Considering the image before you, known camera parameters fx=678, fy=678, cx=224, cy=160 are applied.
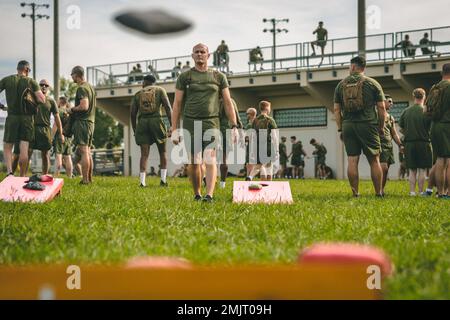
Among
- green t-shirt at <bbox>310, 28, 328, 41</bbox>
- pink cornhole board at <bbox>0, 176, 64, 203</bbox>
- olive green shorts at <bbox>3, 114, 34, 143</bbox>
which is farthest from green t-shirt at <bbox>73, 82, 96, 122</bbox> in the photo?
green t-shirt at <bbox>310, 28, 328, 41</bbox>

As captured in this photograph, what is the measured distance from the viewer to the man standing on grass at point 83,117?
11961 millimetres

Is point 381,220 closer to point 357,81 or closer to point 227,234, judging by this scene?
point 227,234

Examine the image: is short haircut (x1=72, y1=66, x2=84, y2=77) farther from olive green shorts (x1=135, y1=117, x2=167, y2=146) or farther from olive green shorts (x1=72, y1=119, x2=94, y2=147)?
olive green shorts (x1=135, y1=117, x2=167, y2=146)

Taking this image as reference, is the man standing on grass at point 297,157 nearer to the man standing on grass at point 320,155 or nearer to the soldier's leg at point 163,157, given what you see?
the man standing on grass at point 320,155

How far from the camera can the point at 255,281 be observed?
2.42m

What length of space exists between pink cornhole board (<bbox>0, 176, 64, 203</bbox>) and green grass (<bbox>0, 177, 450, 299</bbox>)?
31 centimetres

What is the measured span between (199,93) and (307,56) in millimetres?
20756

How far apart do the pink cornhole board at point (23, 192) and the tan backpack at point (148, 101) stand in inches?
179

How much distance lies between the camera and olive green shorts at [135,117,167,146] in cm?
1258

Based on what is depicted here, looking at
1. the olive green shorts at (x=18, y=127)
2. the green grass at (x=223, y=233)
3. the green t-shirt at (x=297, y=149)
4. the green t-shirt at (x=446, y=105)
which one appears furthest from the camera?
the green t-shirt at (x=297, y=149)

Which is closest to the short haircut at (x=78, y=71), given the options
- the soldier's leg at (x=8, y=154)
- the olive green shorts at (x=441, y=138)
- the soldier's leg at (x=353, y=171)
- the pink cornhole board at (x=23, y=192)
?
the soldier's leg at (x=8, y=154)

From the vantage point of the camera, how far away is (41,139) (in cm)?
1258

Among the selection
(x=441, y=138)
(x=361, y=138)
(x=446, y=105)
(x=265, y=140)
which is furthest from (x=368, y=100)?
(x=265, y=140)

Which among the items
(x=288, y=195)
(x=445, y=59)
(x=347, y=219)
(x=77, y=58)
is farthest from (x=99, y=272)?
(x=445, y=59)
